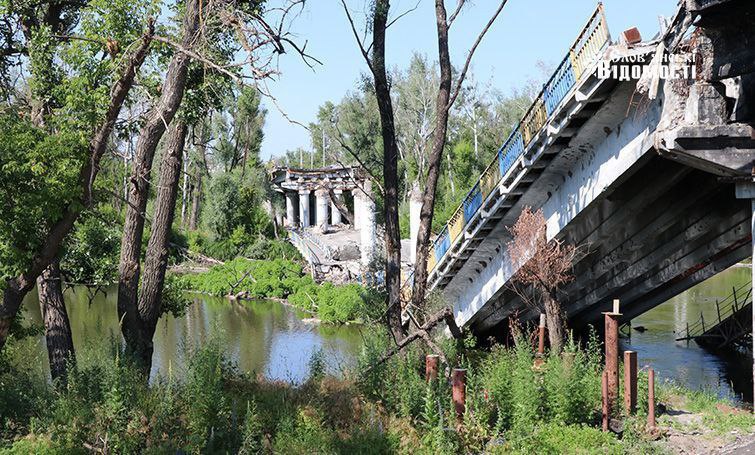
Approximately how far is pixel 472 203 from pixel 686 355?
7770 mm

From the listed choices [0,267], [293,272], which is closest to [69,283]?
[0,267]

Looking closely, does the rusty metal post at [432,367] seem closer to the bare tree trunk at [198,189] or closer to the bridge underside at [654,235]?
the bridge underside at [654,235]

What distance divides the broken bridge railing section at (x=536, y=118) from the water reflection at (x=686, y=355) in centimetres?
520

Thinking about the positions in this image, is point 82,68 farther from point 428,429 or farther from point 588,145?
point 588,145

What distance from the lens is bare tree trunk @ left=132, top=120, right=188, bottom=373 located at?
39.9ft

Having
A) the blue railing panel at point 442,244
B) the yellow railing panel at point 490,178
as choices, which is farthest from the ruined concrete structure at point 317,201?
the yellow railing panel at point 490,178

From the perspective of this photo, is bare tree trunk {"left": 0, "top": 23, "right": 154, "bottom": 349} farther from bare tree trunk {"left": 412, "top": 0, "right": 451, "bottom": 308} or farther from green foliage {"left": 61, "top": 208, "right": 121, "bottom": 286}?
bare tree trunk {"left": 412, "top": 0, "right": 451, "bottom": 308}

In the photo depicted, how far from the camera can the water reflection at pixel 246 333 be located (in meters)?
20.2

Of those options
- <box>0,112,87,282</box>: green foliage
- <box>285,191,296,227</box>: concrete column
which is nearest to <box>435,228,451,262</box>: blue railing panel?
<box>0,112,87,282</box>: green foliage

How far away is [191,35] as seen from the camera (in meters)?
11.4

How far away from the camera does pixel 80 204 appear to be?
10453 mm

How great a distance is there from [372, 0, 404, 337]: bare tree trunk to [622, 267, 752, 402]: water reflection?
596 centimetres

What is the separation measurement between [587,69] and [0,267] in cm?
902

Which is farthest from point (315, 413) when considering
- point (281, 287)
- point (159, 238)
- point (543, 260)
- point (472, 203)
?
point (281, 287)
